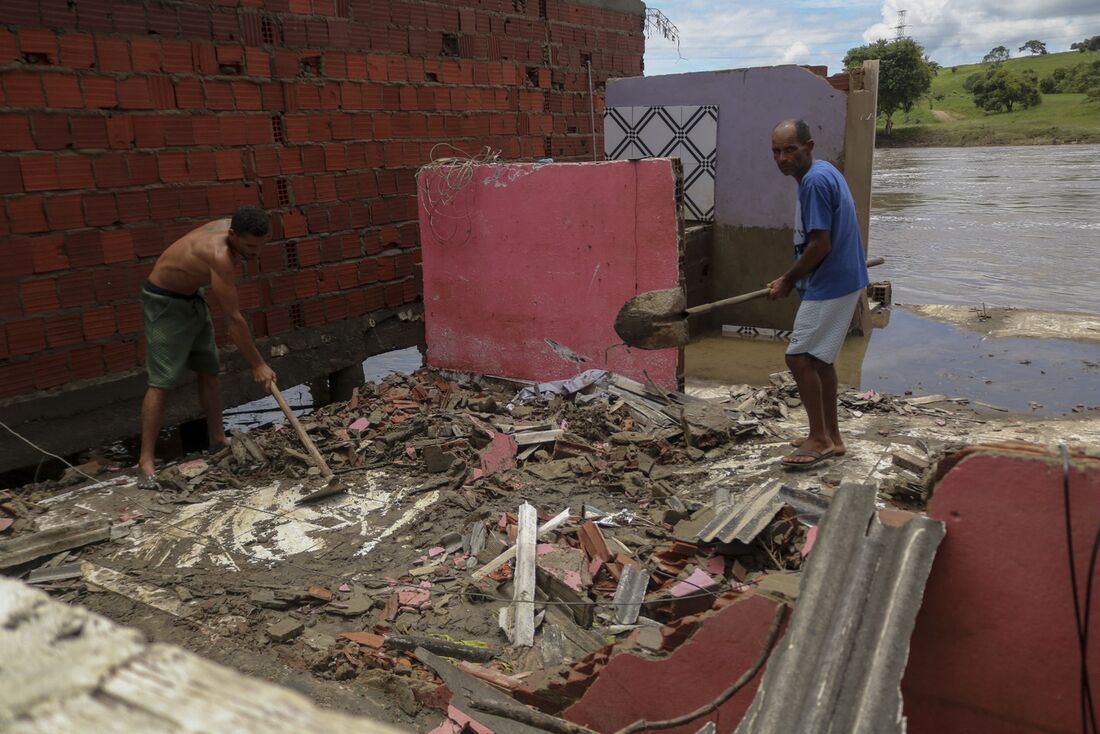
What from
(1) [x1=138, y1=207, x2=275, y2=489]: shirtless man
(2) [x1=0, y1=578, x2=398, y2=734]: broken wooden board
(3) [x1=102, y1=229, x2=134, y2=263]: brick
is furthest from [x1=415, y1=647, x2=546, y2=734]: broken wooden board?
(3) [x1=102, y1=229, x2=134, y2=263]: brick

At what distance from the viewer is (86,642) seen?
3.34 feet

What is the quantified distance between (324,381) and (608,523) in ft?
14.5

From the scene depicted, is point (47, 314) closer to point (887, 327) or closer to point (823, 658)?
point (823, 658)

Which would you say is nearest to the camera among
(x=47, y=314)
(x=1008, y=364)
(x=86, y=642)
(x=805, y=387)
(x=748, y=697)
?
(x=86, y=642)

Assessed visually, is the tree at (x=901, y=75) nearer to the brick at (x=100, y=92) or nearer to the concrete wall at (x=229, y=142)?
the concrete wall at (x=229, y=142)

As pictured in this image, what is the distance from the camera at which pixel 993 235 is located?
16453mm

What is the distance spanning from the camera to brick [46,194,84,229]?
560cm

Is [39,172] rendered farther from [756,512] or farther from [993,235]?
[993,235]

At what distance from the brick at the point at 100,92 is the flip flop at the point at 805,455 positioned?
17.3 feet

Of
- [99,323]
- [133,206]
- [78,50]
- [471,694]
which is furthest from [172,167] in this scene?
[471,694]

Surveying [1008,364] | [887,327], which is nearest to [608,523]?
[1008,364]

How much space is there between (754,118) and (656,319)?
4.38 m

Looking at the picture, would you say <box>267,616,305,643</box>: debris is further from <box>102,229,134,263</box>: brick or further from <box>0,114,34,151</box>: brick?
<box>0,114,34,151</box>: brick

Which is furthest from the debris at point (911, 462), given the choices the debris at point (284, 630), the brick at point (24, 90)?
the brick at point (24, 90)
